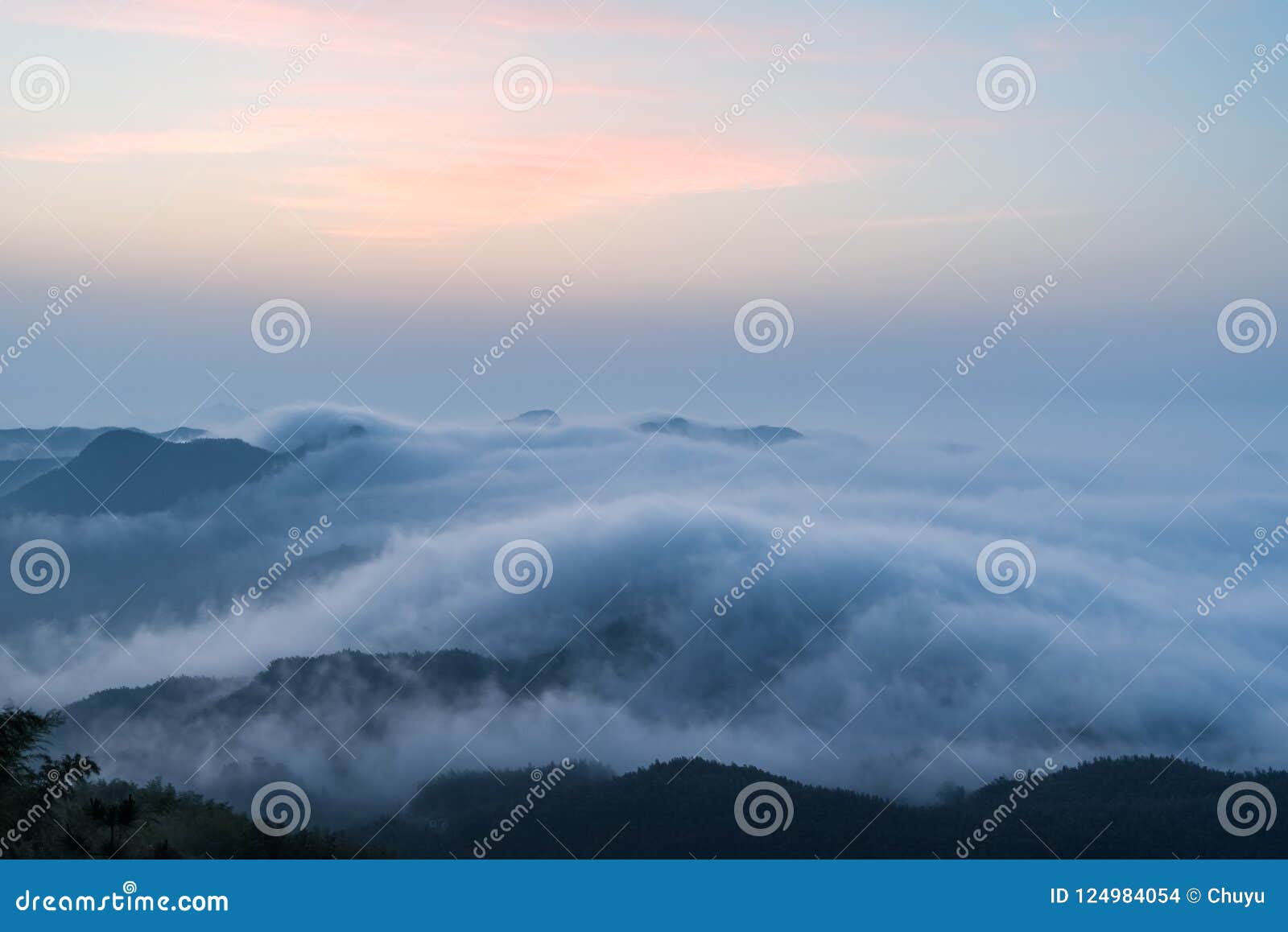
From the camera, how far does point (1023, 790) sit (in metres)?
78.7

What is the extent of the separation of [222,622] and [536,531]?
155 feet

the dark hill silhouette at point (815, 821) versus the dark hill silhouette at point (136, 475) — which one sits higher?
the dark hill silhouette at point (136, 475)

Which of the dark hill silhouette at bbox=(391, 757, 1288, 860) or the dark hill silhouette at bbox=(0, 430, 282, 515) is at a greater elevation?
the dark hill silhouette at bbox=(0, 430, 282, 515)

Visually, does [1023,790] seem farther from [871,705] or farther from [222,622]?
[222,622]

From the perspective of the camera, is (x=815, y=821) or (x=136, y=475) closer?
(x=815, y=821)

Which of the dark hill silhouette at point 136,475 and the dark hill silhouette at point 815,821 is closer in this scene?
the dark hill silhouette at point 815,821

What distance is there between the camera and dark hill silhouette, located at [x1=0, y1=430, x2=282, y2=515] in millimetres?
161125

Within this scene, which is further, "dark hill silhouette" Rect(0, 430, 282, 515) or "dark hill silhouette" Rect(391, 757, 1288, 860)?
"dark hill silhouette" Rect(0, 430, 282, 515)

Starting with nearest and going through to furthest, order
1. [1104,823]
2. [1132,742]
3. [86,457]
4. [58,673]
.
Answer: [1104,823]
[1132,742]
[58,673]
[86,457]

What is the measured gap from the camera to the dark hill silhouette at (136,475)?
161125 mm

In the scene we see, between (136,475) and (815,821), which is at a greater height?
(136,475)

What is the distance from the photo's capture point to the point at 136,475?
170 metres
